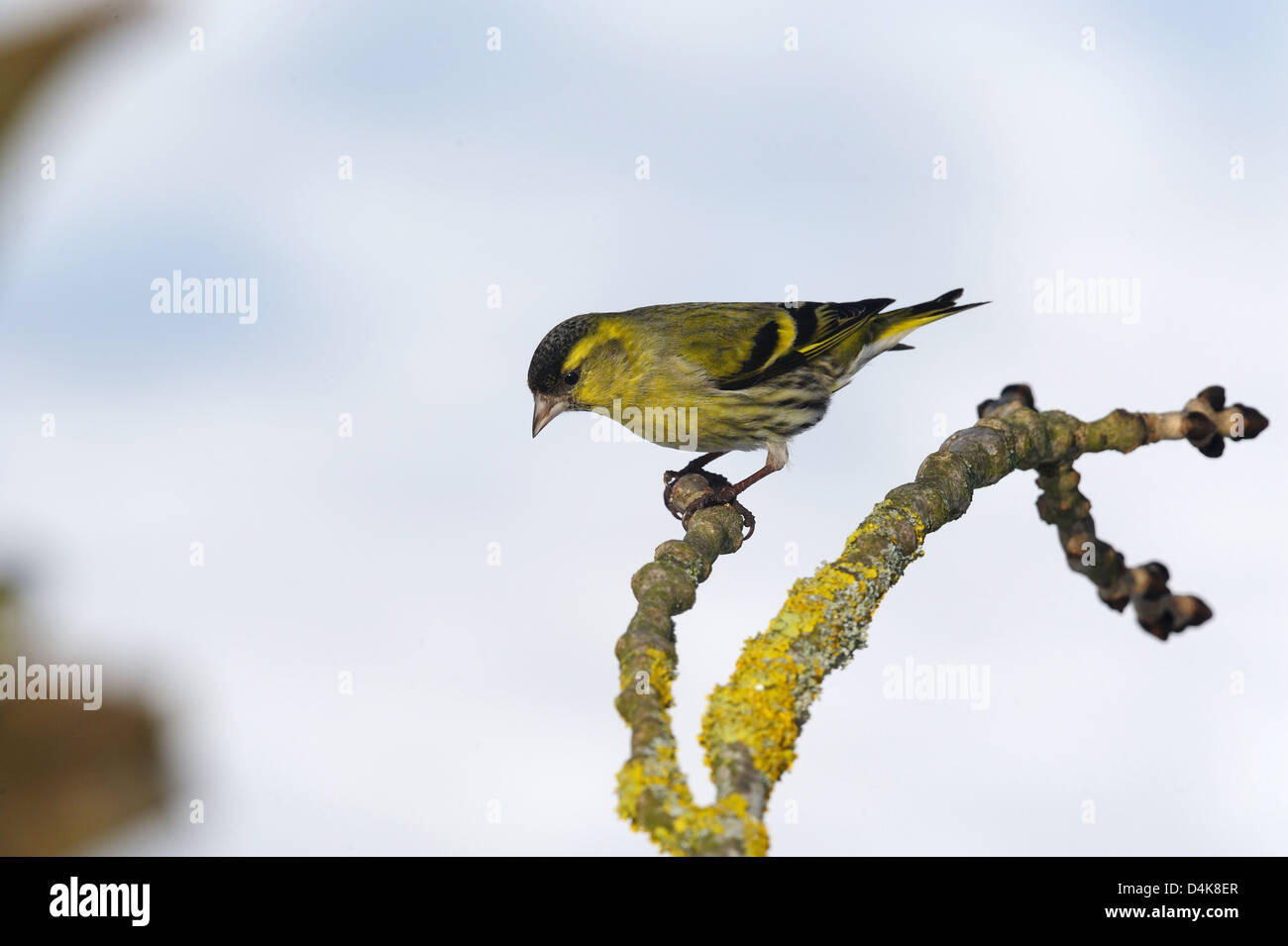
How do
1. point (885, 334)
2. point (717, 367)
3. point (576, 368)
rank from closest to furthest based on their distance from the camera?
1. point (576, 368)
2. point (717, 367)
3. point (885, 334)

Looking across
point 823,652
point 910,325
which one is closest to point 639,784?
point 823,652

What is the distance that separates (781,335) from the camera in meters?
5.46

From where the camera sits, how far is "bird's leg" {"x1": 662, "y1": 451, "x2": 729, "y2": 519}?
4.73m

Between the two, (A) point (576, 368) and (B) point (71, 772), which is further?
(A) point (576, 368)

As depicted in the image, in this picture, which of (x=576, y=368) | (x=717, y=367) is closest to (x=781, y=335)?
(x=717, y=367)

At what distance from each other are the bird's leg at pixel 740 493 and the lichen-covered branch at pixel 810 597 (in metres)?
0.11

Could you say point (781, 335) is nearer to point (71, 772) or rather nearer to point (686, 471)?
point (686, 471)

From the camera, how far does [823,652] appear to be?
2541 millimetres

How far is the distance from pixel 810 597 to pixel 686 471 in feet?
7.97

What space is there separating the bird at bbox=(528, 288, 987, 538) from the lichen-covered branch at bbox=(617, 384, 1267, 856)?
46 cm

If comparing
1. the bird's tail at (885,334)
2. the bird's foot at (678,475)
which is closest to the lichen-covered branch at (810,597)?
the bird's foot at (678,475)

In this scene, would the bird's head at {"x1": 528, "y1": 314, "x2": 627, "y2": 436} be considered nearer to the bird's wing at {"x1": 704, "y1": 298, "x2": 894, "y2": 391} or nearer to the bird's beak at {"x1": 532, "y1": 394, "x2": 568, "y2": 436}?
the bird's beak at {"x1": 532, "y1": 394, "x2": 568, "y2": 436}

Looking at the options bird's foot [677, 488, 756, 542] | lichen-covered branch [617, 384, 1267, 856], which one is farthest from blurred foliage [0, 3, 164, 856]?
bird's foot [677, 488, 756, 542]

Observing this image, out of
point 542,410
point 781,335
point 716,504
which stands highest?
point 781,335
